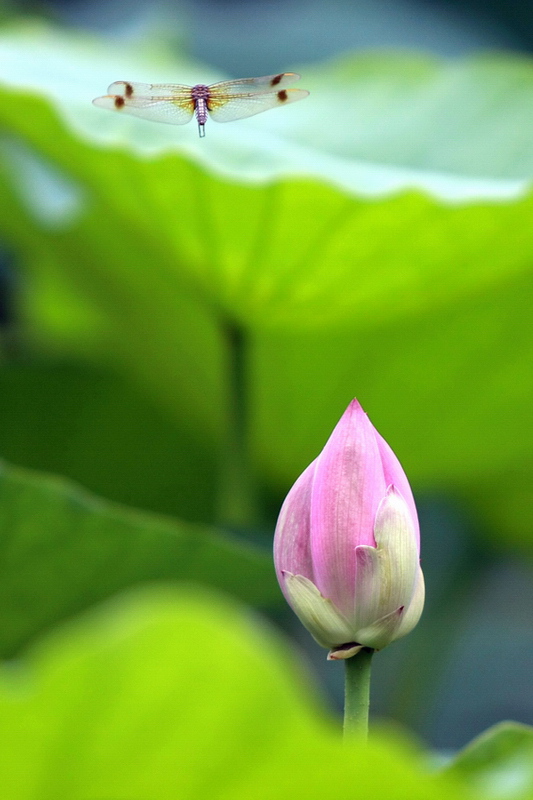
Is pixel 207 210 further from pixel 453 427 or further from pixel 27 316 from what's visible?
pixel 27 316

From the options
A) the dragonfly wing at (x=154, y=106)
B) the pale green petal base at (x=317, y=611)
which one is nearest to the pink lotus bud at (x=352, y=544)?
the pale green petal base at (x=317, y=611)

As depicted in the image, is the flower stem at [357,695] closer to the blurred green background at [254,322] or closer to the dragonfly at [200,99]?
the blurred green background at [254,322]

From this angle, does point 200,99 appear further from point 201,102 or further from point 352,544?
point 352,544

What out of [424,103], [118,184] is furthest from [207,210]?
[424,103]

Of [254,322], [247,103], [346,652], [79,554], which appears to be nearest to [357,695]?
[346,652]

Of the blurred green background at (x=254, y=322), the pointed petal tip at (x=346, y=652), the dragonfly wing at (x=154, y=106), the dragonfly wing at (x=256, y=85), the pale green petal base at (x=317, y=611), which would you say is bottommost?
the pointed petal tip at (x=346, y=652)

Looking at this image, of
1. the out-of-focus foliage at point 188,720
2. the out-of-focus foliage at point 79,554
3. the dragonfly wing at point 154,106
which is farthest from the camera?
the dragonfly wing at point 154,106
